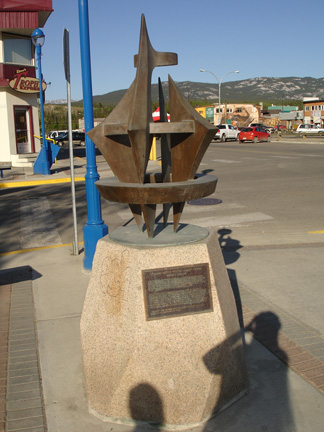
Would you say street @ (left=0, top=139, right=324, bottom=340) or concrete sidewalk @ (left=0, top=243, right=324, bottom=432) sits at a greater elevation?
street @ (left=0, top=139, right=324, bottom=340)

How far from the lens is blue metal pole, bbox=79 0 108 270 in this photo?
20.8 ft

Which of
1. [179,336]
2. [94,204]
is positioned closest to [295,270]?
[94,204]

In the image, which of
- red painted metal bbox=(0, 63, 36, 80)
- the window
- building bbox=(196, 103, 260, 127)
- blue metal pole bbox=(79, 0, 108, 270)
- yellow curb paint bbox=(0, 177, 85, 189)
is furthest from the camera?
building bbox=(196, 103, 260, 127)

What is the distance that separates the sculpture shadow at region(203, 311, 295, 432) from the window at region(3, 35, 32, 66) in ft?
72.5

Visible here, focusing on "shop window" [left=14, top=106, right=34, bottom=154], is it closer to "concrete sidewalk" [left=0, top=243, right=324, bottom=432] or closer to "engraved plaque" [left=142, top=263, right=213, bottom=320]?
"concrete sidewalk" [left=0, top=243, right=324, bottom=432]

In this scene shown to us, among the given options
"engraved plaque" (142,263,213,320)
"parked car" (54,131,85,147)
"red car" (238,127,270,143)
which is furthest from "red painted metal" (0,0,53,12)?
"parked car" (54,131,85,147)

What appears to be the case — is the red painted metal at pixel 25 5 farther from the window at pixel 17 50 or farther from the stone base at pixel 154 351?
the stone base at pixel 154 351

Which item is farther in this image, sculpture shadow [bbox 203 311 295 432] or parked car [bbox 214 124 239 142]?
parked car [bbox 214 124 239 142]

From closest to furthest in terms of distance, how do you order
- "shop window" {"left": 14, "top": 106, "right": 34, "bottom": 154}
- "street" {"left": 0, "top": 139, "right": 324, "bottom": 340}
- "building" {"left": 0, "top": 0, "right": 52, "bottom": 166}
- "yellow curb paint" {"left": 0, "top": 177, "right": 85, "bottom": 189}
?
1. "street" {"left": 0, "top": 139, "right": 324, "bottom": 340}
2. "yellow curb paint" {"left": 0, "top": 177, "right": 85, "bottom": 189}
3. "building" {"left": 0, "top": 0, "right": 52, "bottom": 166}
4. "shop window" {"left": 14, "top": 106, "right": 34, "bottom": 154}

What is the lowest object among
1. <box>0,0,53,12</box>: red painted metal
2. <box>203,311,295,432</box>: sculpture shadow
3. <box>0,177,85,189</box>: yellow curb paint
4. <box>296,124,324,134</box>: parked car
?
<box>203,311,295,432</box>: sculpture shadow

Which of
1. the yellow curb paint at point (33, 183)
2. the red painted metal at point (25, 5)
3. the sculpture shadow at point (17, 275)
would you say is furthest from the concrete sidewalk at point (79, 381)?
the red painted metal at point (25, 5)

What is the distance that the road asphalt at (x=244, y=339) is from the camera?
136 inches

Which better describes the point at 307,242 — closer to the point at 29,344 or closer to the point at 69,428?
the point at 29,344

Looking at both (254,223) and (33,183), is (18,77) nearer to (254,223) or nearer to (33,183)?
(33,183)
